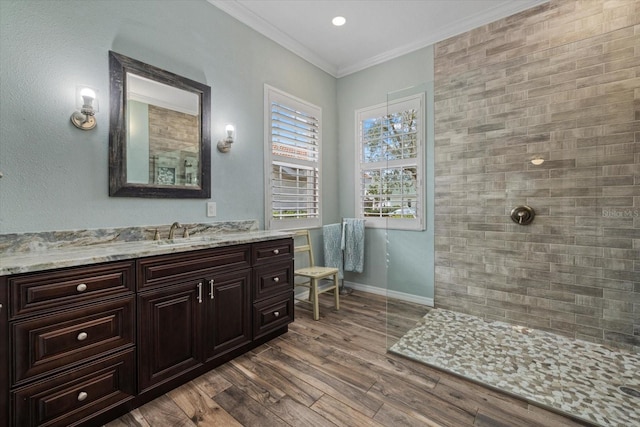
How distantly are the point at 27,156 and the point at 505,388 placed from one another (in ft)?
10.2

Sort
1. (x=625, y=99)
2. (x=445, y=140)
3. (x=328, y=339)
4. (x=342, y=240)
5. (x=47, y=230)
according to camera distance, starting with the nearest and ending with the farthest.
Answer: (x=47, y=230)
(x=625, y=99)
(x=328, y=339)
(x=445, y=140)
(x=342, y=240)

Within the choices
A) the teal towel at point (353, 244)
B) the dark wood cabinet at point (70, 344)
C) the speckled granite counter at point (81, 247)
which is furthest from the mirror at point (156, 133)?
the teal towel at point (353, 244)

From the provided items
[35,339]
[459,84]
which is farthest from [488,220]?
[35,339]

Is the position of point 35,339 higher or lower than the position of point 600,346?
higher

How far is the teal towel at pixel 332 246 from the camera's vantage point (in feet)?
11.5

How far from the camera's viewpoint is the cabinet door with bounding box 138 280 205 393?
1551 mm

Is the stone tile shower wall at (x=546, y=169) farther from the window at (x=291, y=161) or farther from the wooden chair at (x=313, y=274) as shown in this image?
the window at (x=291, y=161)

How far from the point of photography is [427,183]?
316cm

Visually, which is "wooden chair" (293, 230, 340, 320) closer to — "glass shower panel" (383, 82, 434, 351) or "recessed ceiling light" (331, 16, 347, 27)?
"glass shower panel" (383, 82, 434, 351)

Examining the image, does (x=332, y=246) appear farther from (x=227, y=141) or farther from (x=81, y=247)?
(x=81, y=247)

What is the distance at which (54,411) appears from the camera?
49.9 inches

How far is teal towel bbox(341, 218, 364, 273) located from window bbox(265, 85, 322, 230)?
0.37m

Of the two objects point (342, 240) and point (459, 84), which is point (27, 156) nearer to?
point (342, 240)

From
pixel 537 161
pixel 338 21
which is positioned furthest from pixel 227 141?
pixel 537 161
